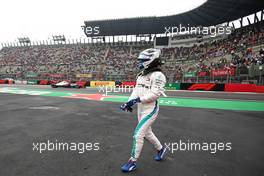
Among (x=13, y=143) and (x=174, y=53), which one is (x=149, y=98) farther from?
(x=174, y=53)

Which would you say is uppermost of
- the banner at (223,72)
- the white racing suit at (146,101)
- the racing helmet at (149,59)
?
the banner at (223,72)

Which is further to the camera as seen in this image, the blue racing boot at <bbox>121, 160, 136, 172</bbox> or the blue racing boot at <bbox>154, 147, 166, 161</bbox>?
the blue racing boot at <bbox>154, 147, 166, 161</bbox>

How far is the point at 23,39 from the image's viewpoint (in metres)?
61.1

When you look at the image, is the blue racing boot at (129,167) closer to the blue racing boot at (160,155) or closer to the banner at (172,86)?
the blue racing boot at (160,155)

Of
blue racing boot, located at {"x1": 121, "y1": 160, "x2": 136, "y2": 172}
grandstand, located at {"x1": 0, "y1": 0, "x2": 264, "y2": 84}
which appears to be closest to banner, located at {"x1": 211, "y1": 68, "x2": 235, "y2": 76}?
grandstand, located at {"x1": 0, "y1": 0, "x2": 264, "y2": 84}

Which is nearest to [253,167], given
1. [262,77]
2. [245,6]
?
[262,77]

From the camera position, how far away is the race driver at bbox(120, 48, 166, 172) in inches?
103

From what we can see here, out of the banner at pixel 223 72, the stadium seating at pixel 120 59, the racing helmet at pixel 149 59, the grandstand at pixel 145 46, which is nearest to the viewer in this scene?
the racing helmet at pixel 149 59

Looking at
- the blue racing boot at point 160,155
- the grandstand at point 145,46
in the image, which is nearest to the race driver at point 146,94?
the blue racing boot at point 160,155

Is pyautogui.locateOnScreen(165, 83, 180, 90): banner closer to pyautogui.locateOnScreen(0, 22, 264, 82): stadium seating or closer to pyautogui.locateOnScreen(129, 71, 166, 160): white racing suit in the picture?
pyautogui.locateOnScreen(0, 22, 264, 82): stadium seating

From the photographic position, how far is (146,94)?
8.69ft

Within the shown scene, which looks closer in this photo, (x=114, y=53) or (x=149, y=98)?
(x=149, y=98)

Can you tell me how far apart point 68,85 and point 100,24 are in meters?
26.7

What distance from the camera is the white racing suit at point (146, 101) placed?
261cm
